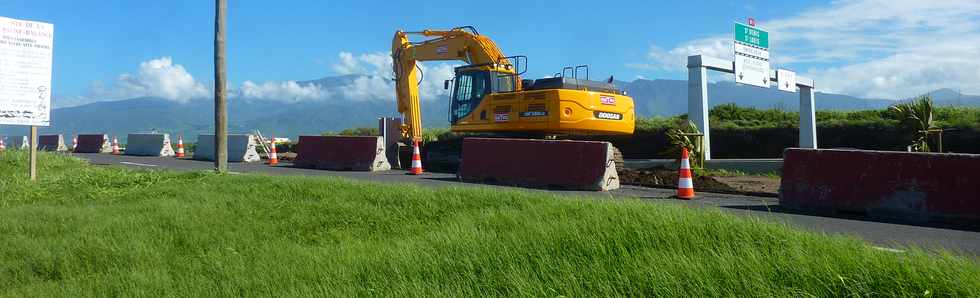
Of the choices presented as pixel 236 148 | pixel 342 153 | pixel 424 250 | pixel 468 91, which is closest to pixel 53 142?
pixel 236 148

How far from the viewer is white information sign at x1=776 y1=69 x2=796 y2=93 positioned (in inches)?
752

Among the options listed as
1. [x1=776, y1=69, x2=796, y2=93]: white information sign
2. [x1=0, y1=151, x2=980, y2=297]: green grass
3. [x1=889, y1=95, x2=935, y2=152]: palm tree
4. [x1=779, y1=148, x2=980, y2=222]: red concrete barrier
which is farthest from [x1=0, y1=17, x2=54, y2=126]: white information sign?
[x1=776, y1=69, x2=796, y2=93]: white information sign

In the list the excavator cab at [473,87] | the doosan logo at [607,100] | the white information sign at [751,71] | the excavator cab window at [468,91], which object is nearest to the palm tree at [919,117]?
the white information sign at [751,71]

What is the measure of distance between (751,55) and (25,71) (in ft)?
49.7

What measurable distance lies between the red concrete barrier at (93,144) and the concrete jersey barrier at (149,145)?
2.61m

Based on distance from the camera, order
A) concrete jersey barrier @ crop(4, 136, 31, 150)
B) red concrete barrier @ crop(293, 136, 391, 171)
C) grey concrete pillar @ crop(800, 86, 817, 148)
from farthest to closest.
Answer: concrete jersey barrier @ crop(4, 136, 31, 150), grey concrete pillar @ crop(800, 86, 817, 148), red concrete barrier @ crop(293, 136, 391, 171)

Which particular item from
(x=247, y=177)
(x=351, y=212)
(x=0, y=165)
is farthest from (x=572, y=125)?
(x=0, y=165)

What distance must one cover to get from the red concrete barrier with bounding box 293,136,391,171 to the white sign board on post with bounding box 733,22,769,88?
8503 millimetres

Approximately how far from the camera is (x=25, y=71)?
1202 centimetres

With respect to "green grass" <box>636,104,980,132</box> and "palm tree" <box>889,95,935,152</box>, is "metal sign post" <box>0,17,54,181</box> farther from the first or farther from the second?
"green grass" <box>636,104,980,132</box>

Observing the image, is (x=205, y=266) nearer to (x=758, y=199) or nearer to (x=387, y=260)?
(x=387, y=260)

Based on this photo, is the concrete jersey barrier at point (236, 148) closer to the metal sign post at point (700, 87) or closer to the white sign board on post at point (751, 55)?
the metal sign post at point (700, 87)

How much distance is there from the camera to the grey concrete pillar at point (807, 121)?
18.8 metres

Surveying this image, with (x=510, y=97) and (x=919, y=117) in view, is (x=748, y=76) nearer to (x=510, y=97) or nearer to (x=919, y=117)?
(x=919, y=117)
